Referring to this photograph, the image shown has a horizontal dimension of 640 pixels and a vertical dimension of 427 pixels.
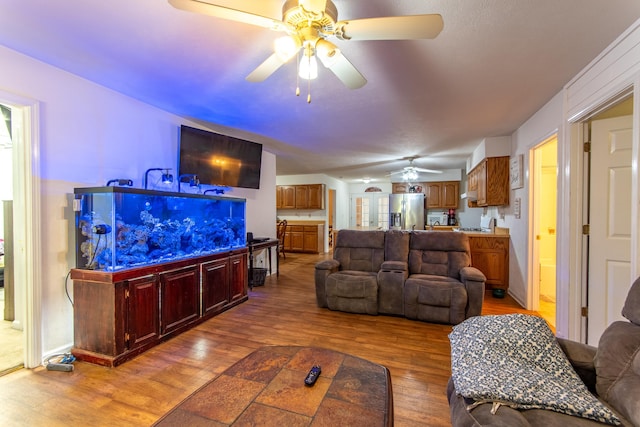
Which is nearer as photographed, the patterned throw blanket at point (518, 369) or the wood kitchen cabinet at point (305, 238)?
the patterned throw blanket at point (518, 369)

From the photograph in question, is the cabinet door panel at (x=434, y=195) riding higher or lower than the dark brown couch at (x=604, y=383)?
higher

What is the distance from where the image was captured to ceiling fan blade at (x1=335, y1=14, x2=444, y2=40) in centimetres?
121

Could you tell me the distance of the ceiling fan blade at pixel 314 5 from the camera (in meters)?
1.21

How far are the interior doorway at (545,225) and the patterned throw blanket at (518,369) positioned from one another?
2531 millimetres

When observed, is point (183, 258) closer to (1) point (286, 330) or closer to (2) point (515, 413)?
(1) point (286, 330)

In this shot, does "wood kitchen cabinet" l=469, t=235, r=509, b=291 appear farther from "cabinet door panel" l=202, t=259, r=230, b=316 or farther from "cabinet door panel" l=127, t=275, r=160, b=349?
"cabinet door panel" l=127, t=275, r=160, b=349

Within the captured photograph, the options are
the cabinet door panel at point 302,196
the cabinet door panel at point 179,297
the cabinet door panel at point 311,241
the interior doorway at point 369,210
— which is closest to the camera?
the cabinet door panel at point 179,297

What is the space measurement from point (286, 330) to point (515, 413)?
217 cm

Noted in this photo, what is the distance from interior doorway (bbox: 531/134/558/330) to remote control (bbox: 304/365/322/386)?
3373mm

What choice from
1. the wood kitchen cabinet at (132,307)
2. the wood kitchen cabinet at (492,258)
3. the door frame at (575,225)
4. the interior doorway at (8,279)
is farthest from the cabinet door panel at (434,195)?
the interior doorway at (8,279)

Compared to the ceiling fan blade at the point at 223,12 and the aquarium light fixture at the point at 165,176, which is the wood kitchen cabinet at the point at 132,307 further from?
the ceiling fan blade at the point at 223,12

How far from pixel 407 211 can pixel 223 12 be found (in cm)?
682

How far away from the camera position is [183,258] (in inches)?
110

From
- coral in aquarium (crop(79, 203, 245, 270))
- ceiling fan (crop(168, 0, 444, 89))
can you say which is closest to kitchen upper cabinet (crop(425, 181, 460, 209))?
coral in aquarium (crop(79, 203, 245, 270))
